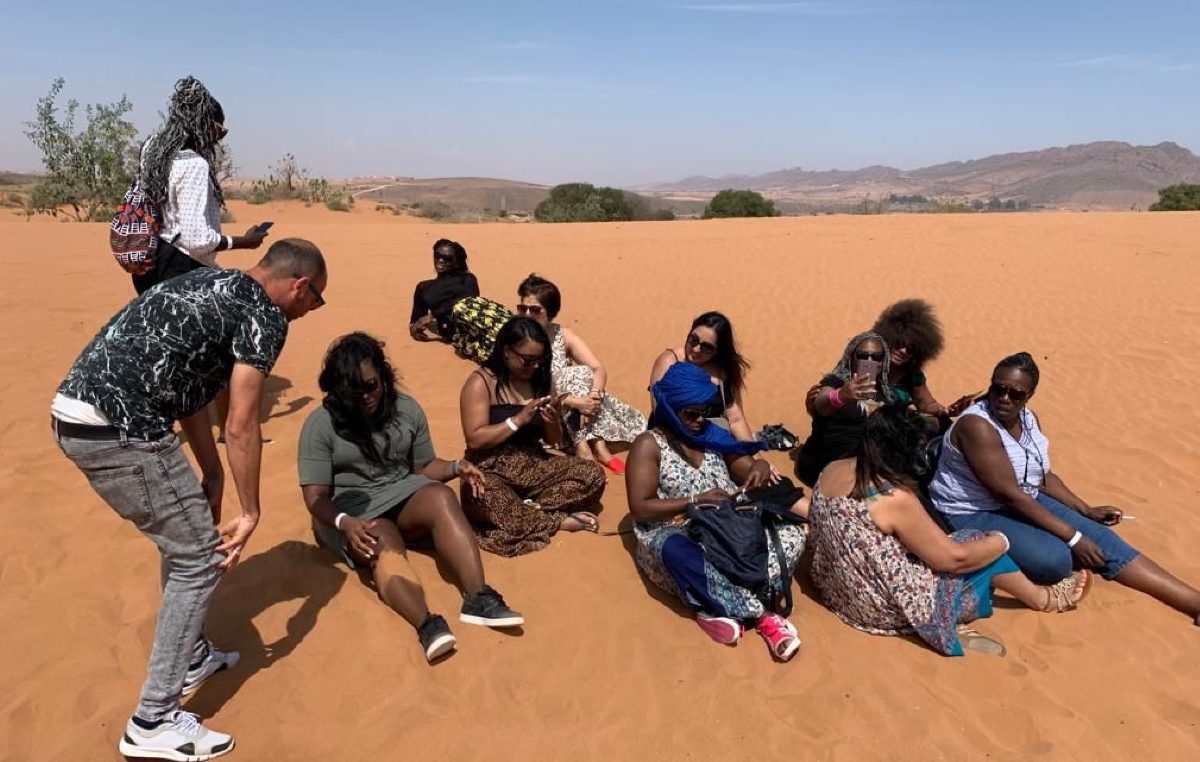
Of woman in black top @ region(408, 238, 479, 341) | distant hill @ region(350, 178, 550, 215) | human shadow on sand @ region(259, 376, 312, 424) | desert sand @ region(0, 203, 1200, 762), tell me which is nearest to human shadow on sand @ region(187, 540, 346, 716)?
desert sand @ region(0, 203, 1200, 762)

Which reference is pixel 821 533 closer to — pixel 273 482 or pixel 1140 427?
pixel 273 482

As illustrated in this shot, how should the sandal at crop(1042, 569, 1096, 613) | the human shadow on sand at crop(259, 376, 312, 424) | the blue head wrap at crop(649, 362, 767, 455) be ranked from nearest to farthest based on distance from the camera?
the blue head wrap at crop(649, 362, 767, 455) < the sandal at crop(1042, 569, 1096, 613) < the human shadow on sand at crop(259, 376, 312, 424)

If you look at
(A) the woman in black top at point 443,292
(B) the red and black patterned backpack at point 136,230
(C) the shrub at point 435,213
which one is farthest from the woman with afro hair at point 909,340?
(C) the shrub at point 435,213

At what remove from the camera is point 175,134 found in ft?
13.0

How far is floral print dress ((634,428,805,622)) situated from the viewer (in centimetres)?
341

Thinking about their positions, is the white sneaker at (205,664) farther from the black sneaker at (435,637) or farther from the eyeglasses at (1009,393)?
the eyeglasses at (1009,393)

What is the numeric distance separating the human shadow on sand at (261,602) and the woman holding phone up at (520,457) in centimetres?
84

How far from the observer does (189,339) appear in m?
2.44

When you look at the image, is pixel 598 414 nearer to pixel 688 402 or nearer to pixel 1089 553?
pixel 688 402

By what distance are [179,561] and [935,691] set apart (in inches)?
117

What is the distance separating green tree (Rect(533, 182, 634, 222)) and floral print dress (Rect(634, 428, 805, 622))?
25499 mm

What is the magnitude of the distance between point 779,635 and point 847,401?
5.72 feet

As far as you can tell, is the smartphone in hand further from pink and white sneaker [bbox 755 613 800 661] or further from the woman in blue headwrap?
pink and white sneaker [bbox 755 613 800 661]

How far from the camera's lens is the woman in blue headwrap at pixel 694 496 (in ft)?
11.2
